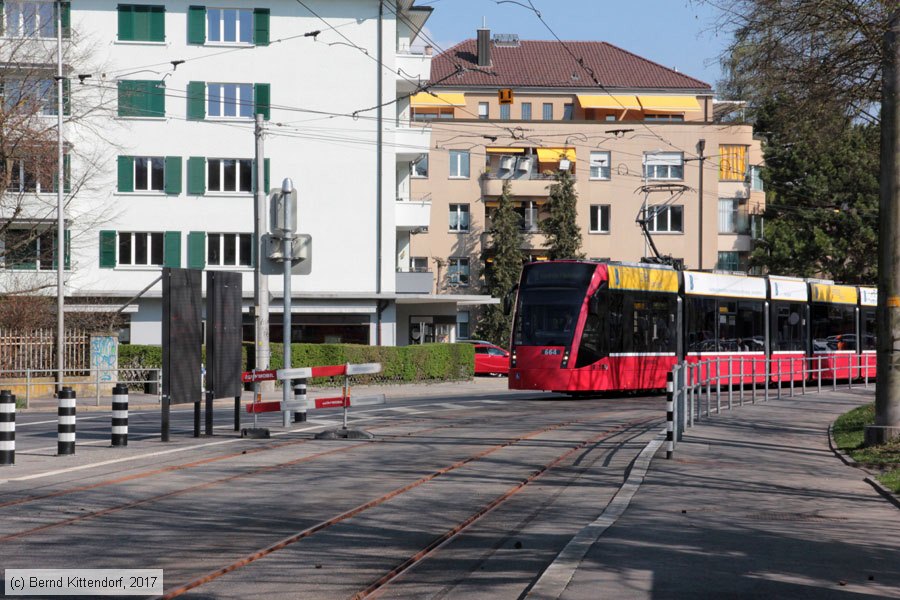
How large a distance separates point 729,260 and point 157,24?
38442 mm

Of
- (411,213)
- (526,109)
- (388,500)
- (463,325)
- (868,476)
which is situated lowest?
(868,476)

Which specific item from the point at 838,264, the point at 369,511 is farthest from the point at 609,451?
the point at 838,264

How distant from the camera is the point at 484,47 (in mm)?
77062

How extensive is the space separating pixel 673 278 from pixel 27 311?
60.8ft

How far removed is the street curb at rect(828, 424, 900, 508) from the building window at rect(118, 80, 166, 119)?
32.4 m

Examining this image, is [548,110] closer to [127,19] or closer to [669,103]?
[669,103]

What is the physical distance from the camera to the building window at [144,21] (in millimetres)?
46406

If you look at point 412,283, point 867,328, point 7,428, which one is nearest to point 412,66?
point 412,283

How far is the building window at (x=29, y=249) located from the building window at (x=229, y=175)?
5682mm

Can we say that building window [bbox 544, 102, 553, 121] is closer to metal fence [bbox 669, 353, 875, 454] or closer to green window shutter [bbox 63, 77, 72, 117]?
metal fence [bbox 669, 353, 875, 454]

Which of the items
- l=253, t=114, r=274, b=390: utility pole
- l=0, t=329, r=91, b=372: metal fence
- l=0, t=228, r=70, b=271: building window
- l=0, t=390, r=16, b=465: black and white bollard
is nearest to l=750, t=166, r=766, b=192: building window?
l=0, t=228, r=70, b=271: building window

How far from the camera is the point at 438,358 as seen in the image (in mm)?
43938

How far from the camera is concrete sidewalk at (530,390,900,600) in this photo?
7.71 meters

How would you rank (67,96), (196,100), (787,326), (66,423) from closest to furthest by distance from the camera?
(66,423), (787,326), (67,96), (196,100)
